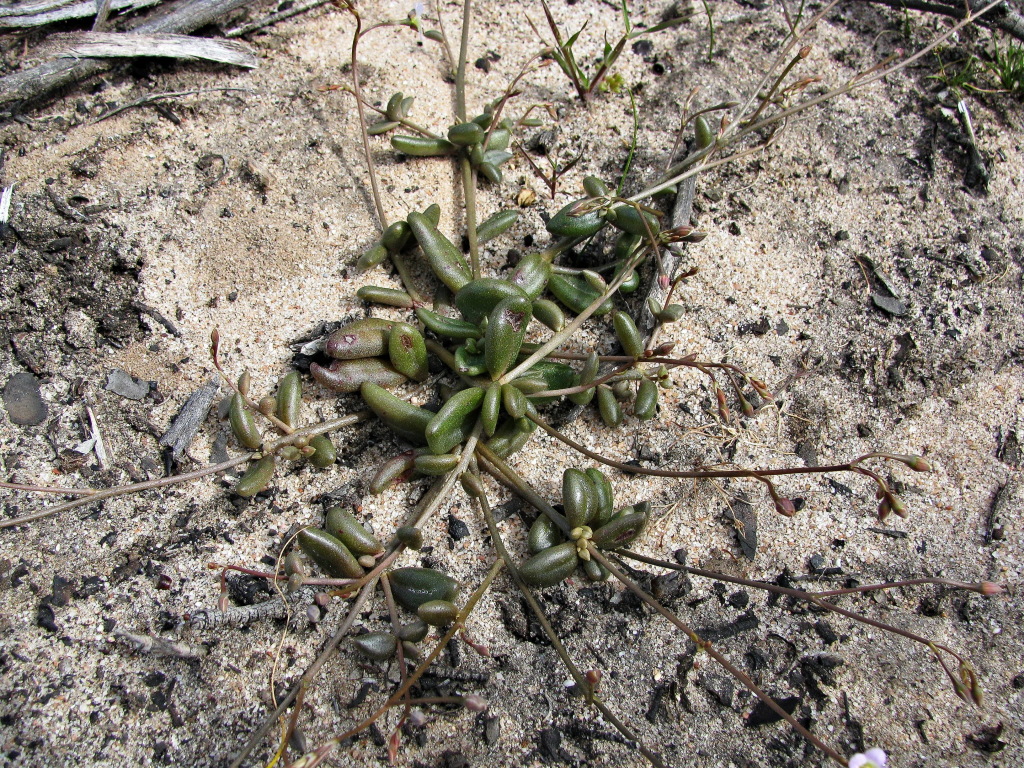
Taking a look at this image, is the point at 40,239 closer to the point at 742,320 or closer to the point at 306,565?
the point at 306,565

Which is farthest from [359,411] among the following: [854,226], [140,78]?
[854,226]

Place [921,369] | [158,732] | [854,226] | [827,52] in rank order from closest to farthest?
1. [158,732]
2. [921,369]
3. [854,226]
4. [827,52]

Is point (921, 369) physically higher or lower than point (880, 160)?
lower

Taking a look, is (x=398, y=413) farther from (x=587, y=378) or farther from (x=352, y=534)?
(x=587, y=378)

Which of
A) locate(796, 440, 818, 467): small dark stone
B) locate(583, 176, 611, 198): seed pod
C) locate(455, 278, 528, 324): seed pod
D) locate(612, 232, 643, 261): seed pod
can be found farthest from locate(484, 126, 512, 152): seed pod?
locate(796, 440, 818, 467): small dark stone

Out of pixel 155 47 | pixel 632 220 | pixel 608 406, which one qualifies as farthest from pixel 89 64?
pixel 608 406

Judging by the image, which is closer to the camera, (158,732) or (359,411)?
(158,732)

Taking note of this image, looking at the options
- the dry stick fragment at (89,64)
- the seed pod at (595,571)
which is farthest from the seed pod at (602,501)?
the dry stick fragment at (89,64)
